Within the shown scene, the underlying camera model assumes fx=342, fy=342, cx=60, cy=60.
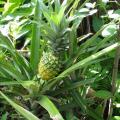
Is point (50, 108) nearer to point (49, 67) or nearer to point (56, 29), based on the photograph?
point (49, 67)

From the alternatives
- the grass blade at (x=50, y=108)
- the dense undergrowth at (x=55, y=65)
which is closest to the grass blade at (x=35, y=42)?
the dense undergrowth at (x=55, y=65)

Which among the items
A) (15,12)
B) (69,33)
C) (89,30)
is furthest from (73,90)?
(89,30)

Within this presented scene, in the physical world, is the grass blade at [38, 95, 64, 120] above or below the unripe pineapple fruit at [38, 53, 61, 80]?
below

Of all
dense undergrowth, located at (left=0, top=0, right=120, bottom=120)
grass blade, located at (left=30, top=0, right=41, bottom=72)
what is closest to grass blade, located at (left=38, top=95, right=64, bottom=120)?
dense undergrowth, located at (left=0, top=0, right=120, bottom=120)

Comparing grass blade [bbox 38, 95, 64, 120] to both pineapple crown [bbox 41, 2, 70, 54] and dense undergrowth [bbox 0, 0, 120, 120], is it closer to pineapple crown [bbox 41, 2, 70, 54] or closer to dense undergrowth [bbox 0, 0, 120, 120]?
dense undergrowth [bbox 0, 0, 120, 120]

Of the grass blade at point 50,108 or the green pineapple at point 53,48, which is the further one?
the green pineapple at point 53,48

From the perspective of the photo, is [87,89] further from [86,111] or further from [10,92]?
[10,92]

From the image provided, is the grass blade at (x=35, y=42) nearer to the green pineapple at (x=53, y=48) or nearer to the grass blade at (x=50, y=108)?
the green pineapple at (x=53, y=48)
